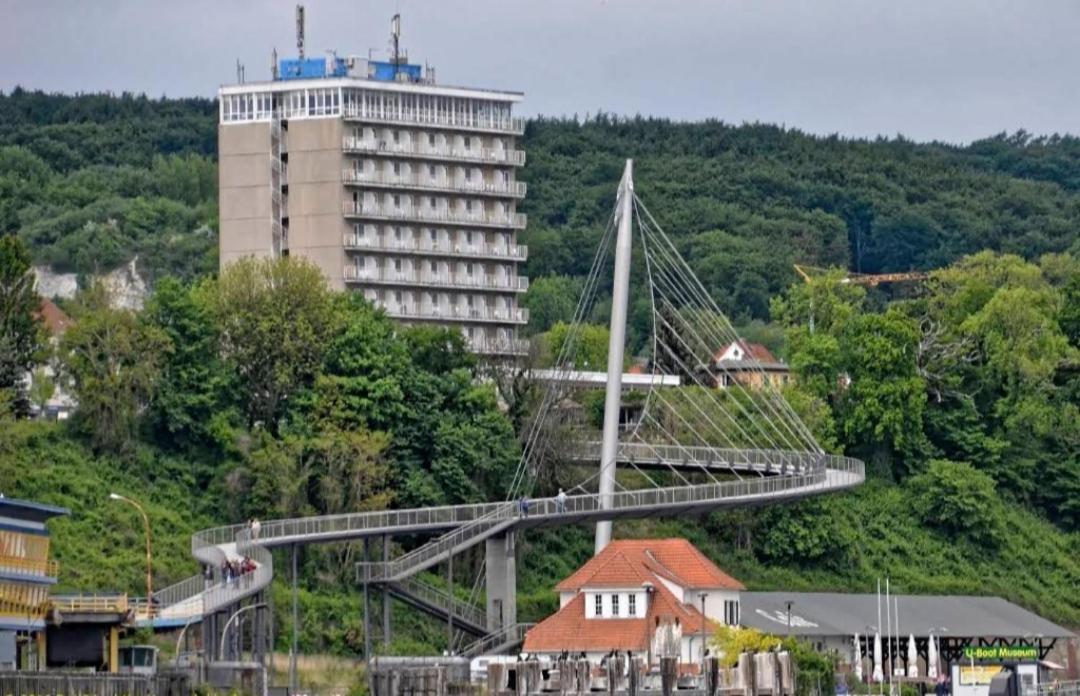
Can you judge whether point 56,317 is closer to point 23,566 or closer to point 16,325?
point 16,325

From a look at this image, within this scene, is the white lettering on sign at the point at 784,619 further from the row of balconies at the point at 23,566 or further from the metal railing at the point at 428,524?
the row of balconies at the point at 23,566

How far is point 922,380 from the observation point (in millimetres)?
135375

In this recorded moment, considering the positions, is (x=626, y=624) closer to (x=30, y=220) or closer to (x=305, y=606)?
(x=305, y=606)

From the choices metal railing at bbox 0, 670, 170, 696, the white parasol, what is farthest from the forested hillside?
metal railing at bbox 0, 670, 170, 696

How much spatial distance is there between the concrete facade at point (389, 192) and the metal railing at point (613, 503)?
22.0 m

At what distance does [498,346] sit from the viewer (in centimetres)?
13712

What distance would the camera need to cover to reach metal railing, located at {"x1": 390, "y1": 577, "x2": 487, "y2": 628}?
104 m

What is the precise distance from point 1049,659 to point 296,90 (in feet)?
132

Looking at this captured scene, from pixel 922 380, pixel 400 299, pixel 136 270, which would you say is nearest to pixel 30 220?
pixel 136 270

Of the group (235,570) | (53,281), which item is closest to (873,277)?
(53,281)

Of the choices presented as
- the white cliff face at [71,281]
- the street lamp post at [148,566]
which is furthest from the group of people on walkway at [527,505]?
the white cliff face at [71,281]

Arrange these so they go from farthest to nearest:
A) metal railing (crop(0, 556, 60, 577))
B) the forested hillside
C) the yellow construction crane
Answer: the yellow construction crane, the forested hillside, metal railing (crop(0, 556, 60, 577))

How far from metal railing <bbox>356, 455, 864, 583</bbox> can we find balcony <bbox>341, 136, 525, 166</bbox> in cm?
2729

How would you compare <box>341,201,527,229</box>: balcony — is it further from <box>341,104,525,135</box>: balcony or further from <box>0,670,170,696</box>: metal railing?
<box>0,670,170,696</box>: metal railing
